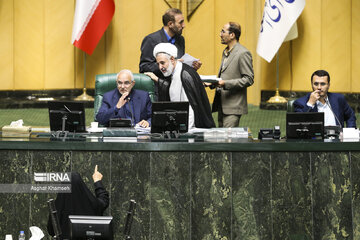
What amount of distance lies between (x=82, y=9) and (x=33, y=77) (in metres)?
1.61

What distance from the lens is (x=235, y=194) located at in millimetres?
6016

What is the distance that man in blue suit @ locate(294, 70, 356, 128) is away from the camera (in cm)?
735

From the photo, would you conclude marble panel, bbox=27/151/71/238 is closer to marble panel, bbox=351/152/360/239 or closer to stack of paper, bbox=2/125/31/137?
stack of paper, bbox=2/125/31/137

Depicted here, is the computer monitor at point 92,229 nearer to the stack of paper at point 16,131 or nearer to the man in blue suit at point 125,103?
the stack of paper at point 16,131

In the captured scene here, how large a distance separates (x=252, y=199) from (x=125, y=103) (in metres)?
2.13

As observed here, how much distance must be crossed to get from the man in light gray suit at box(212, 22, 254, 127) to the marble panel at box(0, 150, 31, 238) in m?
2.88

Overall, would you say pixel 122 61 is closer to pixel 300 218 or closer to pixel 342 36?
pixel 342 36

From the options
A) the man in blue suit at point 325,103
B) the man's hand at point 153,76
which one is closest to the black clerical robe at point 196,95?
the man's hand at point 153,76

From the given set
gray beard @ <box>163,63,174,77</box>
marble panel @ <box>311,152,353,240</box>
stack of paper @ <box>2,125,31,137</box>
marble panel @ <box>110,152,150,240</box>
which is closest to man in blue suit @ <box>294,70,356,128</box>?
gray beard @ <box>163,63,174,77</box>

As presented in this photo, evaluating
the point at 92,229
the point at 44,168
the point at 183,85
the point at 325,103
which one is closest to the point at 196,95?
the point at 183,85

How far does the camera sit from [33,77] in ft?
45.0

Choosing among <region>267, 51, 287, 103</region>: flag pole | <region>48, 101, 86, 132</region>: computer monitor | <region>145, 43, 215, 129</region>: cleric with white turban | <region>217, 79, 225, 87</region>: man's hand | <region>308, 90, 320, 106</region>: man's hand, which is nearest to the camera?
<region>48, 101, 86, 132</region>: computer monitor

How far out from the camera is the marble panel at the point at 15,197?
6.08 meters

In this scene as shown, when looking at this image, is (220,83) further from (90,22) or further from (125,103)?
(90,22)
